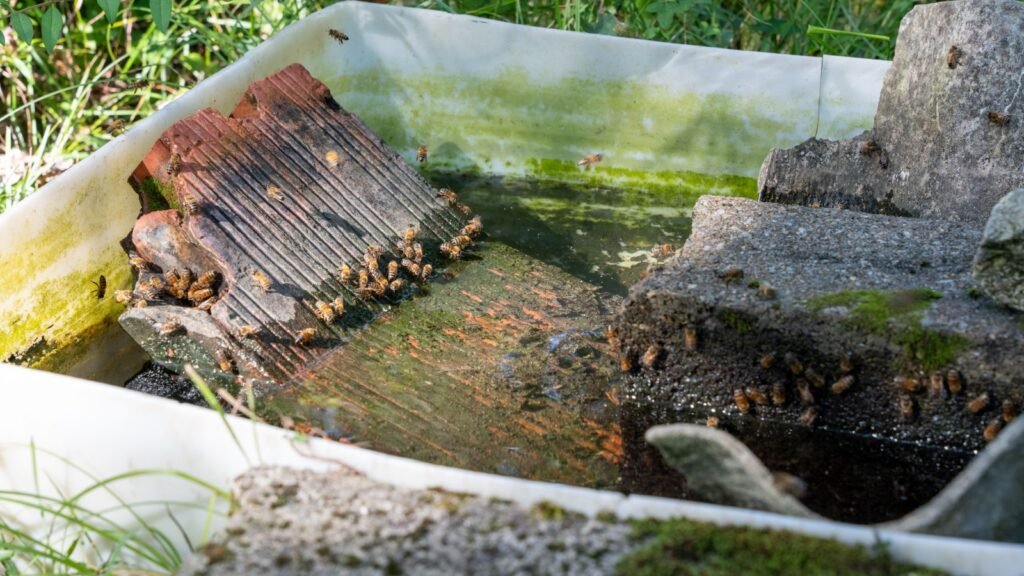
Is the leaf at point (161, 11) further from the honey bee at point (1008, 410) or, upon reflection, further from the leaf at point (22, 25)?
the honey bee at point (1008, 410)

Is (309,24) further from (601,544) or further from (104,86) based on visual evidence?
(601,544)

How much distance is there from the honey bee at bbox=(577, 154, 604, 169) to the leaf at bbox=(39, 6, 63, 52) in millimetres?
2257

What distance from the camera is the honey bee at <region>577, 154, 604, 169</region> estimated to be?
5277 millimetres

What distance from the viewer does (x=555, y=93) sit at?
5.30 meters

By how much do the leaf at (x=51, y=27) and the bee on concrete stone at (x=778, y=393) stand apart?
2.92m

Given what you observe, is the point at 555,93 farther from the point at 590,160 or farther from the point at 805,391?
the point at 805,391

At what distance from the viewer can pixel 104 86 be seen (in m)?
6.40

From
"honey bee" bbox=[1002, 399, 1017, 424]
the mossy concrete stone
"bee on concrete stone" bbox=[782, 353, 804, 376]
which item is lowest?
"honey bee" bbox=[1002, 399, 1017, 424]

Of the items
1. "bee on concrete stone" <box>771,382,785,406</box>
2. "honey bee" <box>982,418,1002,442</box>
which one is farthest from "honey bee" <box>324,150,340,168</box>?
"honey bee" <box>982,418,1002,442</box>

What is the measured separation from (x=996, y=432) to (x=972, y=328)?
33 cm

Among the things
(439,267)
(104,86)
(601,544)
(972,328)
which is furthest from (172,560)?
(104,86)

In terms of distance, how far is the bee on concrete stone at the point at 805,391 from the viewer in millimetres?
3514

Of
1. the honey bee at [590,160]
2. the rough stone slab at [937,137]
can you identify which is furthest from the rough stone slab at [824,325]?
the honey bee at [590,160]

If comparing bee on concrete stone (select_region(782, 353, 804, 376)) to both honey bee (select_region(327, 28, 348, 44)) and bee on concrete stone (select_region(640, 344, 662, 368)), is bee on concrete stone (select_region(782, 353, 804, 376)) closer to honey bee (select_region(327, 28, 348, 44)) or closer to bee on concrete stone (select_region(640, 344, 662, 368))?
bee on concrete stone (select_region(640, 344, 662, 368))
